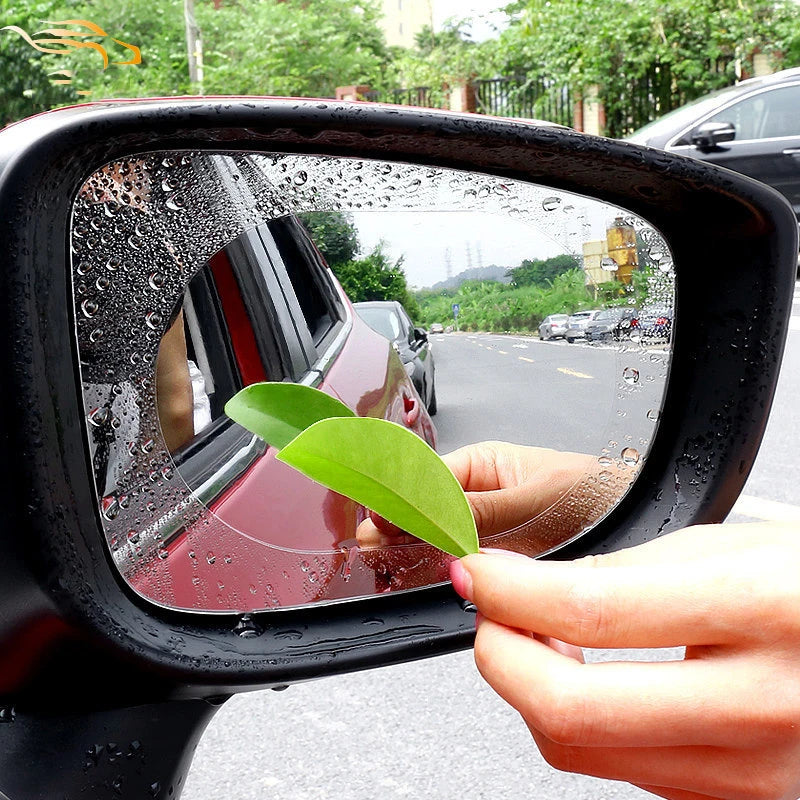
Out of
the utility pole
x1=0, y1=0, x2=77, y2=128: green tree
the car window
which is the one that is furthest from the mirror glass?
x1=0, y1=0, x2=77, y2=128: green tree

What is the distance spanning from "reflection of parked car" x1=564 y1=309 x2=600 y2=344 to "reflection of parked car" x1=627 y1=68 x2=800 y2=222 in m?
8.63

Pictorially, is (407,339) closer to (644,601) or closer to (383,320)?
(383,320)

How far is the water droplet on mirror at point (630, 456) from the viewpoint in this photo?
0.83 metres

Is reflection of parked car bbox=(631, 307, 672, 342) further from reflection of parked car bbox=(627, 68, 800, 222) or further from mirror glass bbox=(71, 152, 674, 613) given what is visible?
reflection of parked car bbox=(627, 68, 800, 222)

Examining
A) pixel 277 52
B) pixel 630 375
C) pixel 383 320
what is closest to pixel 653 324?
pixel 630 375

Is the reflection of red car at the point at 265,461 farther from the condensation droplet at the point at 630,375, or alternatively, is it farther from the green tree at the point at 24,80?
the green tree at the point at 24,80

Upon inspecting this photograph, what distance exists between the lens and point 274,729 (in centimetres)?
235

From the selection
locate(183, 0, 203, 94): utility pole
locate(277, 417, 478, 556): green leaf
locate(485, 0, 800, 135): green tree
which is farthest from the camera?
locate(485, 0, 800, 135): green tree

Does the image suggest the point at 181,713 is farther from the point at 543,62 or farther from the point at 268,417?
the point at 543,62

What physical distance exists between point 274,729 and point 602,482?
69.2 inches

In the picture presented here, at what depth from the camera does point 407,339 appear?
69cm

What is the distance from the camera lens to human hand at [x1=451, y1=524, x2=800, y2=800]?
550 millimetres

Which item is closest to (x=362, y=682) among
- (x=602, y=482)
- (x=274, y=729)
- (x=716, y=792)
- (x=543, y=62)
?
(x=274, y=729)

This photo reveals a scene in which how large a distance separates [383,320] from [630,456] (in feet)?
0.93
